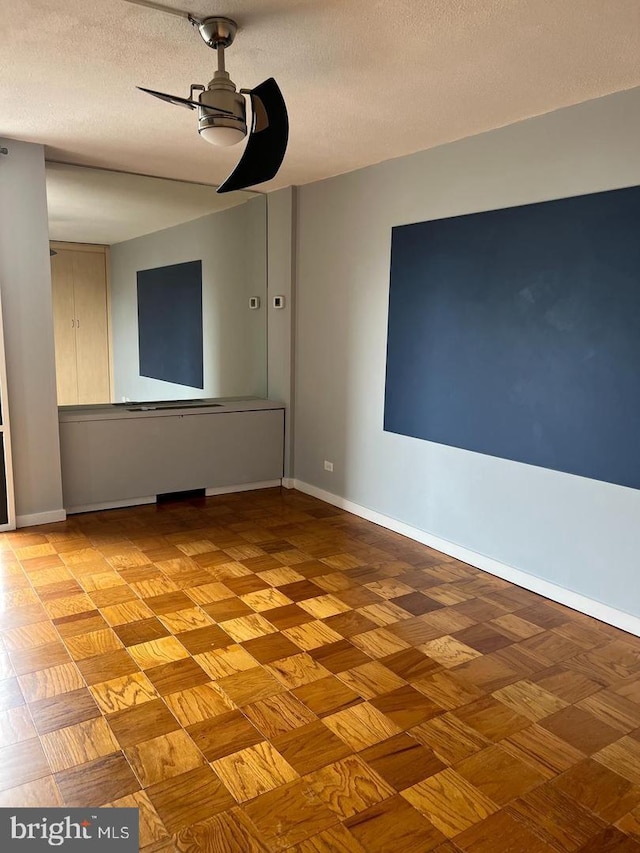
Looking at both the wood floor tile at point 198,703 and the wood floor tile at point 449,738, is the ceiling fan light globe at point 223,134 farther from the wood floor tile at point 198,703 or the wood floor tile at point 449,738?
the wood floor tile at point 449,738

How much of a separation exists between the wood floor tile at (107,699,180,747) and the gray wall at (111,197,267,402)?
10.2 ft

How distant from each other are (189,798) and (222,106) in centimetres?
227

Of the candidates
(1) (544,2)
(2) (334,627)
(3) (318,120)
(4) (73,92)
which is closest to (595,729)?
(2) (334,627)

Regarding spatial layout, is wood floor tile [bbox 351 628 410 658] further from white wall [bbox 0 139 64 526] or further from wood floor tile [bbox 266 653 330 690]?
white wall [bbox 0 139 64 526]

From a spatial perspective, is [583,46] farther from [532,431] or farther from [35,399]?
Result: [35,399]

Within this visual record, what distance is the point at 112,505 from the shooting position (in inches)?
188

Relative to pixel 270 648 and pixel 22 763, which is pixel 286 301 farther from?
pixel 22 763

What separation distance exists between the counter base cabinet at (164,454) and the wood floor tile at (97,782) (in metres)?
2.75

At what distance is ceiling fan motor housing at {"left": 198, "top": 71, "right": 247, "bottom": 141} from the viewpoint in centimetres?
224

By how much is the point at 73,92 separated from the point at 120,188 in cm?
165

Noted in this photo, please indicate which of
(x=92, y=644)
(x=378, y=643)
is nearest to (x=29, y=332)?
(x=92, y=644)

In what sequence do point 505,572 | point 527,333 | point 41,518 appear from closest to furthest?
1. point 527,333
2. point 505,572
3. point 41,518

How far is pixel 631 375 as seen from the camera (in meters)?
2.92

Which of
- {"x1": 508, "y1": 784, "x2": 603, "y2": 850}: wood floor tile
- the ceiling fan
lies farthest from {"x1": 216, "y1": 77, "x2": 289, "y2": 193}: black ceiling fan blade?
{"x1": 508, "y1": 784, "x2": 603, "y2": 850}: wood floor tile
